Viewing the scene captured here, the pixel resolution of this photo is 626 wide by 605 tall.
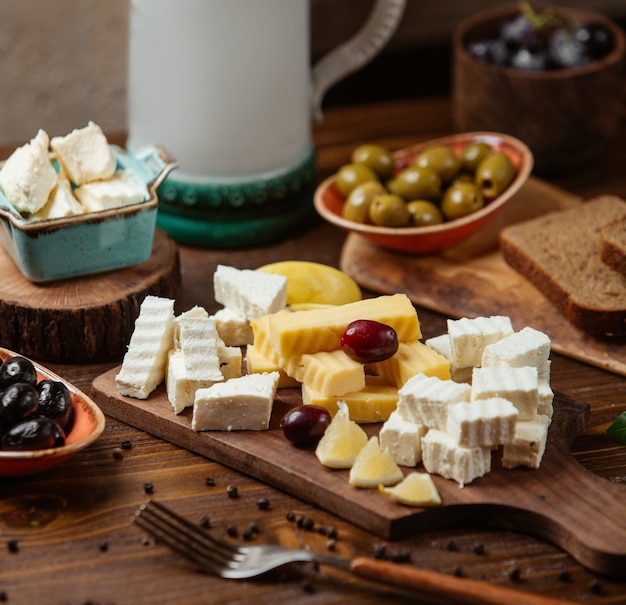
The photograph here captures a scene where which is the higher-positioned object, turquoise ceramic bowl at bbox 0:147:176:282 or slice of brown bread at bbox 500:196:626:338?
turquoise ceramic bowl at bbox 0:147:176:282

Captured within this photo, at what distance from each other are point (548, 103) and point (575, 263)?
49 cm

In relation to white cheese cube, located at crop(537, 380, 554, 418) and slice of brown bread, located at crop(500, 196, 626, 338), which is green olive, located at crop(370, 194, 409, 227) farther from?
white cheese cube, located at crop(537, 380, 554, 418)

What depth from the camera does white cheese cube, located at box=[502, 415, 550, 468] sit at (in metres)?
1.30

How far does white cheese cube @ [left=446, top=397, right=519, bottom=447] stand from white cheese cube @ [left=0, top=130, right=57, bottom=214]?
740 millimetres

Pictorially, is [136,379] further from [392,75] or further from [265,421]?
[392,75]

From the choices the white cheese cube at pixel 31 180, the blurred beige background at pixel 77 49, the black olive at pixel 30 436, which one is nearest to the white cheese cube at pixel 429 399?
the black olive at pixel 30 436

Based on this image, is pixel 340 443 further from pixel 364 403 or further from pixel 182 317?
pixel 182 317

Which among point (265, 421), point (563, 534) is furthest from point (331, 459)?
point (563, 534)

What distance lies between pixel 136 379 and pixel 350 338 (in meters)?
0.32

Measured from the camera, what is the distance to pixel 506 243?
188 cm

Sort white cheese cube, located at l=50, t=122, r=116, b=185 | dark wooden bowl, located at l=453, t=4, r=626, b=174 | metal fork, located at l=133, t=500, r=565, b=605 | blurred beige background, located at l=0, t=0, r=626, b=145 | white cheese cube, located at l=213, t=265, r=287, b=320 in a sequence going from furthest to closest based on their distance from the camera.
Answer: blurred beige background, located at l=0, t=0, r=626, b=145 < dark wooden bowl, located at l=453, t=4, r=626, b=174 < white cheese cube, located at l=50, t=122, r=116, b=185 < white cheese cube, located at l=213, t=265, r=287, b=320 < metal fork, located at l=133, t=500, r=565, b=605

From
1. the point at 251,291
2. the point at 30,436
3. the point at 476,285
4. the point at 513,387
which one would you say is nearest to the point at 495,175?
the point at 476,285

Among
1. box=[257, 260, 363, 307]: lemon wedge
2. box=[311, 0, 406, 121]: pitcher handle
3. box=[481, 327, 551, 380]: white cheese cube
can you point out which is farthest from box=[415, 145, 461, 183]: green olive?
box=[481, 327, 551, 380]: white cheese cube

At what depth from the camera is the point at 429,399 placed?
129 centimetres
